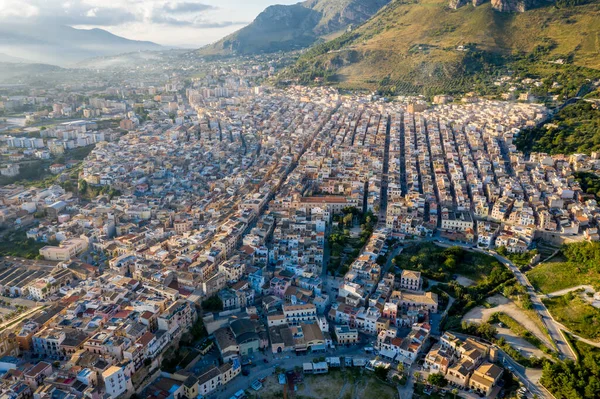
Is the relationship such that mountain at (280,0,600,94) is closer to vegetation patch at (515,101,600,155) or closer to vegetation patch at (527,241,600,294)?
vegetation patch at (515,101,600,155)

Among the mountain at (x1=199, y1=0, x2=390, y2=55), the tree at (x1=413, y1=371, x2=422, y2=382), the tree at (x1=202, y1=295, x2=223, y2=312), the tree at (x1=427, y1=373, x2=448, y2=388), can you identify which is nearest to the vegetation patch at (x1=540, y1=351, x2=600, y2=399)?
the tree at (x1=427, y1=373, x2=448, y2=388)

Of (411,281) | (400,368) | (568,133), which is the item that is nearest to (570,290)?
(411,281)

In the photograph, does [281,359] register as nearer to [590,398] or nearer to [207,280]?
[207,280]

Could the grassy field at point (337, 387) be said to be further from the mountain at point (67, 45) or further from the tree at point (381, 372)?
the mountain at point (67, 45)

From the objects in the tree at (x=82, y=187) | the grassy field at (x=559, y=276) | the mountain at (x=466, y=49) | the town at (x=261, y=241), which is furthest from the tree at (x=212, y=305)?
the mountain at (x=466, y=49)

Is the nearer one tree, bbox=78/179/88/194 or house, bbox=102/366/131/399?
house, bbox=102/366/131/399

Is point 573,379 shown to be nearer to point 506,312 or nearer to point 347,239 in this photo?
point 506,312
